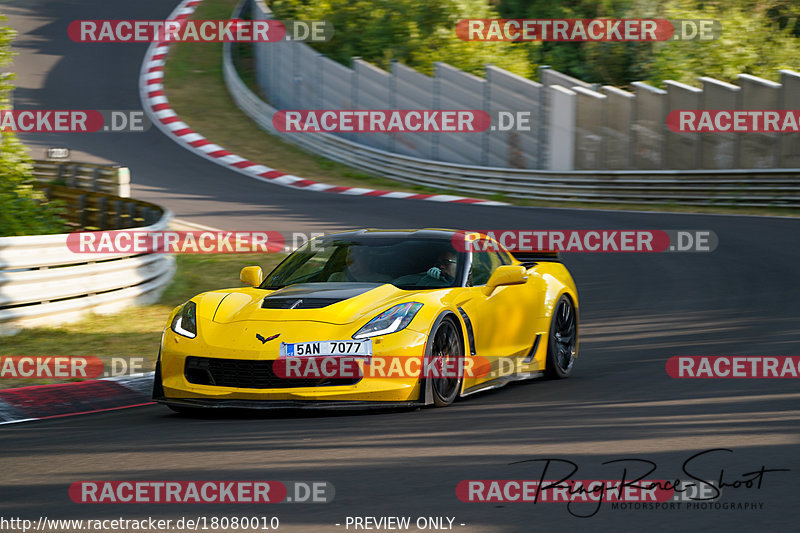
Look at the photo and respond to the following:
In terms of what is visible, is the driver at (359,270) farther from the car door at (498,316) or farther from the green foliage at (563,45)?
the green foliage at (563,45)

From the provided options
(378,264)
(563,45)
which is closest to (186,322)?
(378,264)

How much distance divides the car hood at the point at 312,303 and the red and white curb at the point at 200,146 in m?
15.9

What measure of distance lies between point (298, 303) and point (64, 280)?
15.4ft

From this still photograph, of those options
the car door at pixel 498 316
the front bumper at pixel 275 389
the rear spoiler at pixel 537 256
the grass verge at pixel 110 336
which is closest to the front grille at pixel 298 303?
the front bumper at pixel 275 389

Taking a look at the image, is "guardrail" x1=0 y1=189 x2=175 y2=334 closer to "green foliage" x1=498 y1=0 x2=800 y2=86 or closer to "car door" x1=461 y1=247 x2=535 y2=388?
"car door" x1=461 y1=247 x2=535 y2=388

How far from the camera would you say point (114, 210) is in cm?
1551

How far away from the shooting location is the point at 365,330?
283 inches

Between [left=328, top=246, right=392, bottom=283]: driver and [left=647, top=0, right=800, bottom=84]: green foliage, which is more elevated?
[left=328, top=246, right=392, bottom=283]: driver

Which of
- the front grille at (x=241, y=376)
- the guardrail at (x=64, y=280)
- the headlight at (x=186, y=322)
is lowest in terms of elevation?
the guardrail at (x=64, y=280)

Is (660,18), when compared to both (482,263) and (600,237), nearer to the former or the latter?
(600,237)

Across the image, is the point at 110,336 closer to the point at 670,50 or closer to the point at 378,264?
the point at 378,264

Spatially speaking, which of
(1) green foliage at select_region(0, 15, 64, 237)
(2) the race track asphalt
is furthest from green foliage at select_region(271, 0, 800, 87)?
(1) green foliage at select_region(0, 15, 64, 237)

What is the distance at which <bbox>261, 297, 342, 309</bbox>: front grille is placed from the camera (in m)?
7.45

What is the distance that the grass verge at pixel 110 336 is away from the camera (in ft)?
33.9
